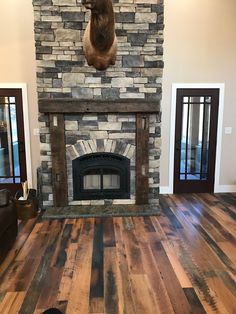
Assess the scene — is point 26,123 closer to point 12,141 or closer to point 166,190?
point 12,141

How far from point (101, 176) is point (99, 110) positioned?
3.68ft

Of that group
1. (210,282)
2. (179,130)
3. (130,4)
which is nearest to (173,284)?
(210,282)

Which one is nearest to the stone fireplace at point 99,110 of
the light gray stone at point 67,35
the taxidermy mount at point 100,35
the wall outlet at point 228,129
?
the light gray stone at point 67,35

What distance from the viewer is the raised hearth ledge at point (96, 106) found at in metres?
4.21

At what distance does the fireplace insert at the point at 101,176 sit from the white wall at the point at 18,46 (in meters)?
1.60

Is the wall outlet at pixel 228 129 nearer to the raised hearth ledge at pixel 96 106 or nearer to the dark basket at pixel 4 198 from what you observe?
the raised hearth ledge at pixel 96 106

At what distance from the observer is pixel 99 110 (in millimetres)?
4273

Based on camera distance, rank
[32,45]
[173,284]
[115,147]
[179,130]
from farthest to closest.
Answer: [179,130]
[32,45]
[115,147]
[173,284]

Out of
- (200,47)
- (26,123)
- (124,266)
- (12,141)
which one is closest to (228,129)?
(200,47)

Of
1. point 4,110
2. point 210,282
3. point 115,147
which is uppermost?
point 4,110

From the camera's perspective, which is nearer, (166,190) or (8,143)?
(8,143)

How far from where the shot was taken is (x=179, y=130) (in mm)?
5289

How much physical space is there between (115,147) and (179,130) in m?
1.54

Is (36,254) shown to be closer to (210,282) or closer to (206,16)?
(210,282)
